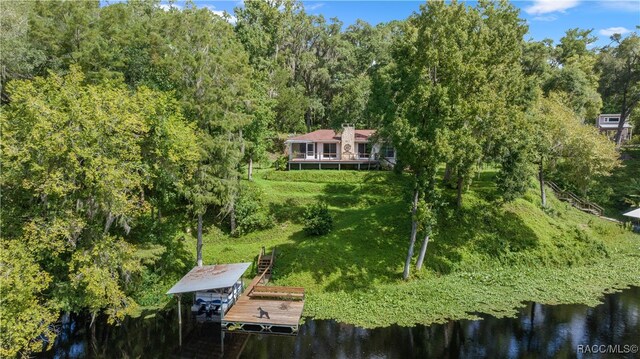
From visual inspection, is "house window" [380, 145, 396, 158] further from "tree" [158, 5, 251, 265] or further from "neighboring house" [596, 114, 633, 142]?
"neighboring house" [596, 114, 633, 142]

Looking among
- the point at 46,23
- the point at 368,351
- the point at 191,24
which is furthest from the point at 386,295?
the point at 46,23

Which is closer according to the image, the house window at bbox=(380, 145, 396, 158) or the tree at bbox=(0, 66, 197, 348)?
the tree at bbox=(0, 66, 197, 348)

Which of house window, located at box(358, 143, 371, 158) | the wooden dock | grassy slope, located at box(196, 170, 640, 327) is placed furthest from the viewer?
house window, located at box(358, 143, 371, 158)

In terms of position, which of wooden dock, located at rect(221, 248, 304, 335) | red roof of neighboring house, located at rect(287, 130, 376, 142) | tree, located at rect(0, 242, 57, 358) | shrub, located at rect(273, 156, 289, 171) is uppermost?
red roof of neighboring house, located at rect(287, 130, 376, 142)

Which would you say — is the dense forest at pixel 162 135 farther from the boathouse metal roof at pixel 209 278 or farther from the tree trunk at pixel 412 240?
the boathouse metal roof at pixel 209 278

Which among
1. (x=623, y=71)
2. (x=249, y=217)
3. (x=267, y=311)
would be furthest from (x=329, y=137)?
(x=623, y=71)

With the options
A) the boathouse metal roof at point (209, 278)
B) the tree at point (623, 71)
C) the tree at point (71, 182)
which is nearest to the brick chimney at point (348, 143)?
the boathouse metal roof at point (209, 278)

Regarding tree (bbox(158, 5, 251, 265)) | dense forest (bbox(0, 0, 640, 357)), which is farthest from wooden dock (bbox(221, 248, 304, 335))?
tree (bbox(158, 5, 251, 265))

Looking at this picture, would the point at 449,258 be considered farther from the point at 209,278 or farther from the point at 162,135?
the point at 162,135

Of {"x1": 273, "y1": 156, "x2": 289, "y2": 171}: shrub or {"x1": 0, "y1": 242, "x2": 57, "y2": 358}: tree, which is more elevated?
{"x1": 273, "y1": 156, "x2": 289, "y2": 171}: shrub
